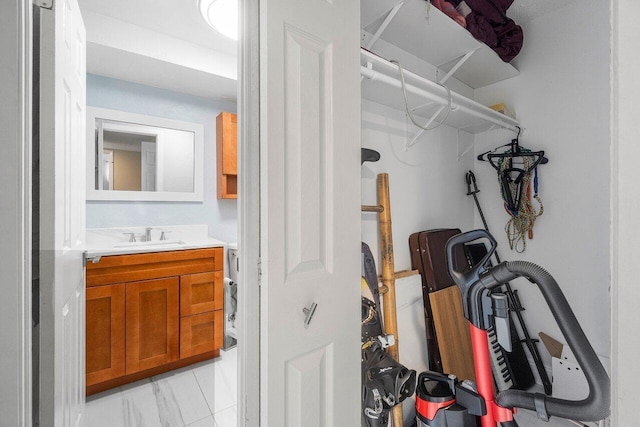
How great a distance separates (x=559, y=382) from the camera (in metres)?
1.71

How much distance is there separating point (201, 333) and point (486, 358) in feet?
6.13

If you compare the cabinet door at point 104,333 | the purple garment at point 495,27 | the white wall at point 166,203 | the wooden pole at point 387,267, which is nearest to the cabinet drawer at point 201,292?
the cabinet door at point 104,333

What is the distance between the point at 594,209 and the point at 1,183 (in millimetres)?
2578

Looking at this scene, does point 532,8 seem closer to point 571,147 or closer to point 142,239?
point 571,147

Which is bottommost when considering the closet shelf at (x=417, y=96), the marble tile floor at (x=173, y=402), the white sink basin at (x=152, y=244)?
the marble tile floor at (x=173, y=402)

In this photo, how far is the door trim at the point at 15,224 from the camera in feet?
1.79

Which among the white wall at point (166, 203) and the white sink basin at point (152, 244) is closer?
the white sink basin at point (152, 244)

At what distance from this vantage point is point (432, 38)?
60.5 inches

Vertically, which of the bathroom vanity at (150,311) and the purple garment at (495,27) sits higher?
the purple garment at (495,27)

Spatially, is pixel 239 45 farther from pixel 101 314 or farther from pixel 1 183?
pixel 101 314

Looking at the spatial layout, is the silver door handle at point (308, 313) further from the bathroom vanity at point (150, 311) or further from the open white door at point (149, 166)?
the open white door at point (149, 166)

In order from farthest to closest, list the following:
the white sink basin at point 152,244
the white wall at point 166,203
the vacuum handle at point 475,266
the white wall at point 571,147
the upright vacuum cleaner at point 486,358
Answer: the white wall at point 166,203 < the white sink basin at point 152,244 < the white wall at point 571,147 < the vacuum handle at point 475,266 < the upright vacuum cleaner at point 486,358

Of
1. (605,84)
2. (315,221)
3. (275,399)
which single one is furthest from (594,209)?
(275,399)

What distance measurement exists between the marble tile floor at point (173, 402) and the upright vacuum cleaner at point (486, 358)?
3.72 feet
